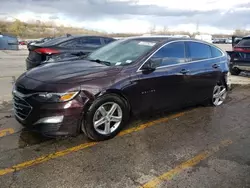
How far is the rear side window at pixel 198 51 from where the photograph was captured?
5168 mm

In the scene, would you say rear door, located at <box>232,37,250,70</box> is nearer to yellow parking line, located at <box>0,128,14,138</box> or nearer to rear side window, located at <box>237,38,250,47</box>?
rear side window, located at <box>237,38,250,47</box>

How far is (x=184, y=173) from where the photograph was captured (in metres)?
3.20

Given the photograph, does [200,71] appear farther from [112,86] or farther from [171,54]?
[112,86]

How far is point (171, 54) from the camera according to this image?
15.6ft

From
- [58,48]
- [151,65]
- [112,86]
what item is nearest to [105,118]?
[112,86]

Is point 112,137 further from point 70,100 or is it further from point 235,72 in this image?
Result: point 235,72

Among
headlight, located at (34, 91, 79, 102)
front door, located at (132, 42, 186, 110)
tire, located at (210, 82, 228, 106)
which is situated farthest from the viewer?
tire, located at (210, 82, 228, 106)

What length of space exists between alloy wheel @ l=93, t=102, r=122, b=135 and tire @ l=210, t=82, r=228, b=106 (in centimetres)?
265

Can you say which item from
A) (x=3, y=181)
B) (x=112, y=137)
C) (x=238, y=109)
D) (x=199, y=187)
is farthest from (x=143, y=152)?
(x=238, y=109)

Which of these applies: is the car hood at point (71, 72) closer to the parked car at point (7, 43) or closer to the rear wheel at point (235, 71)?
the rear wheel at point (235, 71)

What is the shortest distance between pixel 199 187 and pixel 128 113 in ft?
5.40

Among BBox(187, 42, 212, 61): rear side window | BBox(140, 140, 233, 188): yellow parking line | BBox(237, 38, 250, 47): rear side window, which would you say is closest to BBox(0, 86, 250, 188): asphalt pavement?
BBox(140, 140, 233, 188): yellow parking line

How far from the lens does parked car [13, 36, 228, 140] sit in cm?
356

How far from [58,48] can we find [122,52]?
3.50 m
